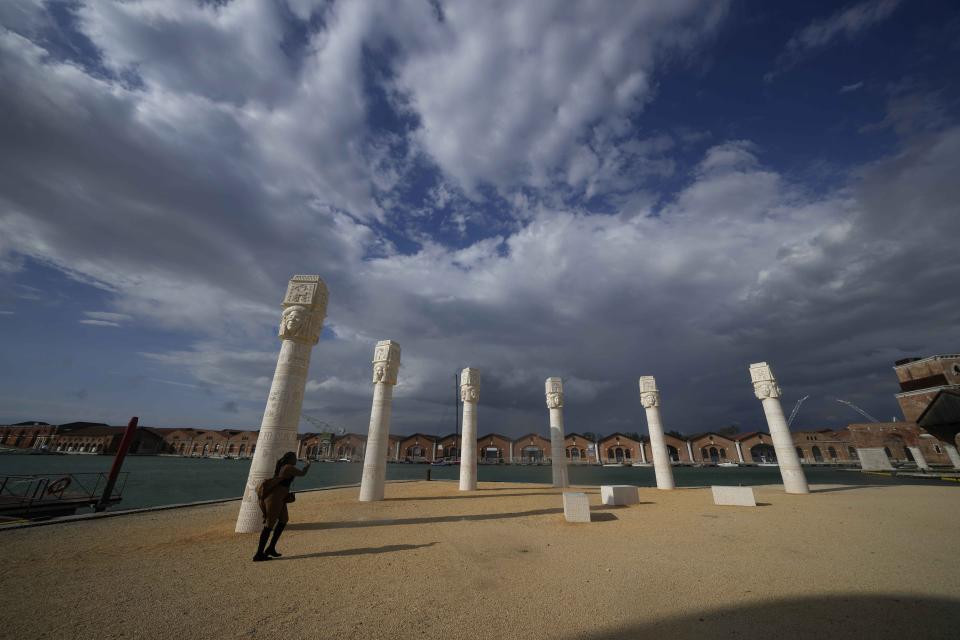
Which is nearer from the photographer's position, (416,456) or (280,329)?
(280,329)

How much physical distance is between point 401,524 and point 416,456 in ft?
299

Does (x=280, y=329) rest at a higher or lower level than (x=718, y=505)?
higher

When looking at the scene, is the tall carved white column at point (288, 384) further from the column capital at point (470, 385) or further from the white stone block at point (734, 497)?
the white stone block at point (734, 497)

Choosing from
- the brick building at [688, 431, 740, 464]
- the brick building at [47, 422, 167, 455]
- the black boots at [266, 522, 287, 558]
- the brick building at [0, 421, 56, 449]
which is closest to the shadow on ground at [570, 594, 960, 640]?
the black boots at [266, 522, 287, 558]

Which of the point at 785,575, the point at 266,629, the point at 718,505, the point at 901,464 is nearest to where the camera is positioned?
the point at 266,629

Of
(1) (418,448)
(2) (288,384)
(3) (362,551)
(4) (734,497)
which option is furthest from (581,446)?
(3) (362,551)

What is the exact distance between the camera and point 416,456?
96938mm

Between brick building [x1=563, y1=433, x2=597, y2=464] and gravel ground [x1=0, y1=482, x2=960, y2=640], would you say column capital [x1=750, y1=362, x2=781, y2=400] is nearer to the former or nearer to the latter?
gravel ground [x1=0, y1=482, x2=960, y2=640]

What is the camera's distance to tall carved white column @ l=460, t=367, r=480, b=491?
23.7m

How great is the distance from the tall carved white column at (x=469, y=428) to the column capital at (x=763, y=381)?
58.4 ft

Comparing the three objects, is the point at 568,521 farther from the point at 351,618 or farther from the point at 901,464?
the point at 901,464

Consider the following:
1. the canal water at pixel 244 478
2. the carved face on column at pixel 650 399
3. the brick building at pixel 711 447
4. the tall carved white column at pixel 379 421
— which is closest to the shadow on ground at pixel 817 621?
the tall carved white column at pixel 379 421

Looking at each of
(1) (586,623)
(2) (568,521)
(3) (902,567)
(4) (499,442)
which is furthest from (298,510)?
(4) (499,442)

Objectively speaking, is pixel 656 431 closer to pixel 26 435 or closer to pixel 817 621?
pixel 817 621
